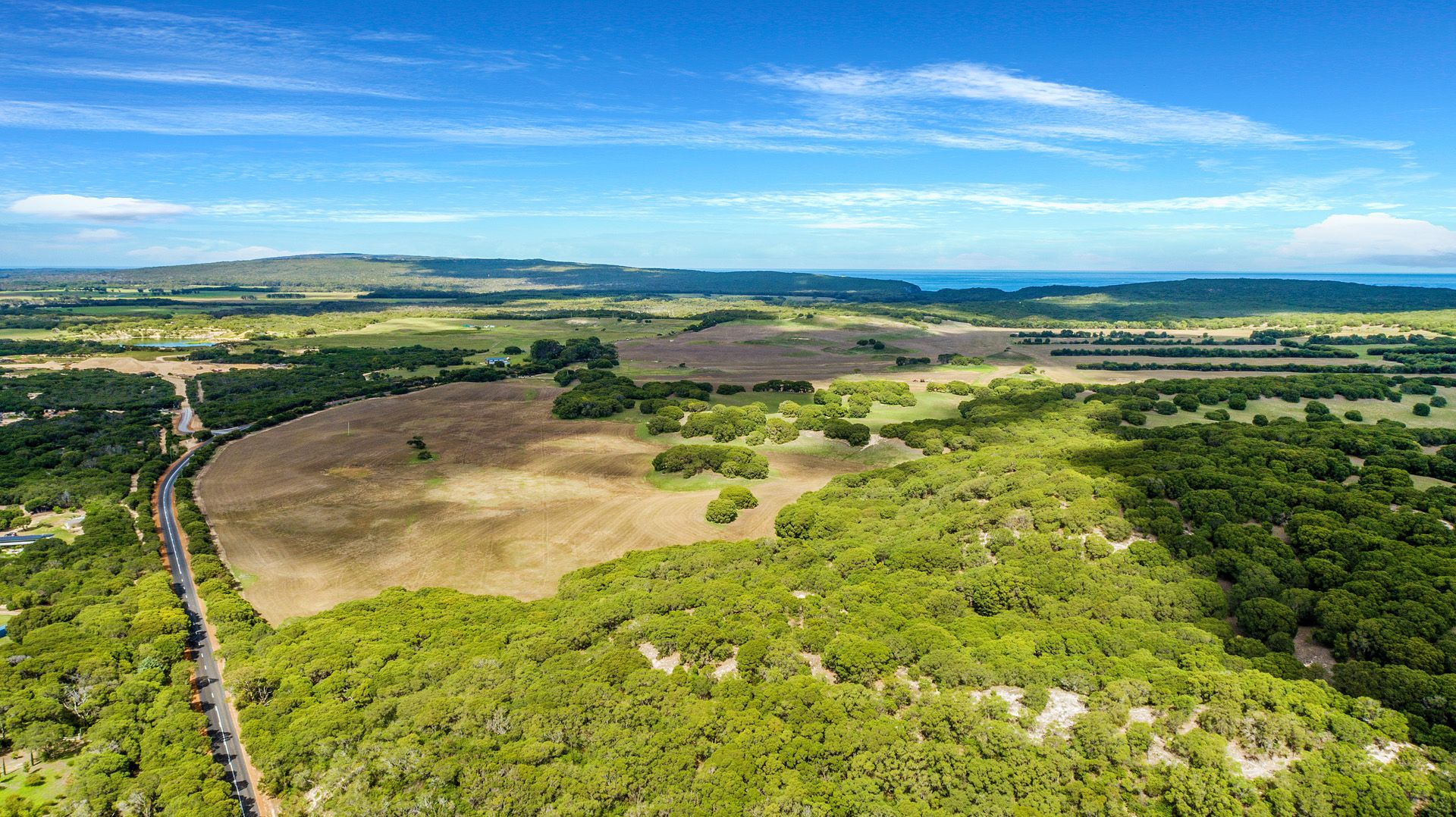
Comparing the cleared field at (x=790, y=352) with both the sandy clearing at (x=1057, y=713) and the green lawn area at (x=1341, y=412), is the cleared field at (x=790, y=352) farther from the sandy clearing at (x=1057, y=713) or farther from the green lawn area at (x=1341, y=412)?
the sandy clearing at (x=1057, y=713)

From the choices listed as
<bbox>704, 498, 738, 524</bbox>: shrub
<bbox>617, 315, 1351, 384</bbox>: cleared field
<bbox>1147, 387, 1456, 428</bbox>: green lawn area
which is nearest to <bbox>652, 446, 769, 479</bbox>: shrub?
<bbox>704, 498, 738, 524</bbox>: shrub

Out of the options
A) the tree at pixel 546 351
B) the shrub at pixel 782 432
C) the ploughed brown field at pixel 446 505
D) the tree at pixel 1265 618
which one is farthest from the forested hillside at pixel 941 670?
the tree at pixel 546 351

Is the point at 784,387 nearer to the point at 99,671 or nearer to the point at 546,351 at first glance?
the point at 546,351

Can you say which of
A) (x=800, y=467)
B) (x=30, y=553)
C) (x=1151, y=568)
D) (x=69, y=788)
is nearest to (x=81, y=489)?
(x=30, y=553)

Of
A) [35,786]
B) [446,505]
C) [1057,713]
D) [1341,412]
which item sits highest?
[1341,412]

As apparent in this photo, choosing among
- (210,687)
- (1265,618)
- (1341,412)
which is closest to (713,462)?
(210,687)

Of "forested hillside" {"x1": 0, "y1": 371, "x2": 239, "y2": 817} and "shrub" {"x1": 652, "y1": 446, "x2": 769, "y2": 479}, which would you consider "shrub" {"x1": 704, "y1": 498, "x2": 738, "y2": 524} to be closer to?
"shrub" {"x1": 652, "y1": 446, "x2": 769, "y2": 479}

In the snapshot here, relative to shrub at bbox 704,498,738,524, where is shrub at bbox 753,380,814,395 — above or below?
above
